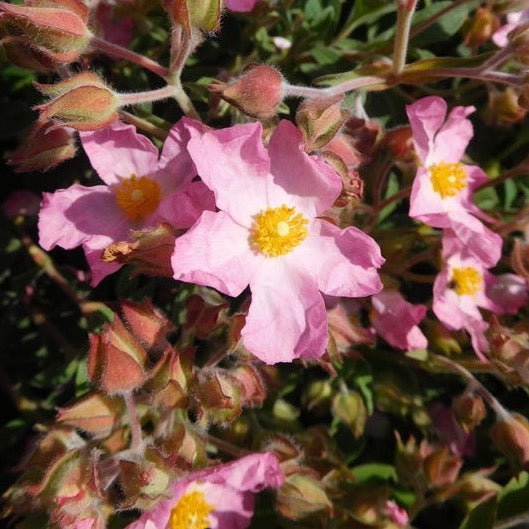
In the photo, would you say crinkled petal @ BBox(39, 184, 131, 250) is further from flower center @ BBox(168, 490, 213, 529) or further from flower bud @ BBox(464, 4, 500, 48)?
flower bud @ BBox(464, 4, 500, 48)

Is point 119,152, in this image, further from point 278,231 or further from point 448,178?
point 448,178

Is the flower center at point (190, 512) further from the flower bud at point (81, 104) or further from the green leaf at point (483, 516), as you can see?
the flower bud at point (81, 104)

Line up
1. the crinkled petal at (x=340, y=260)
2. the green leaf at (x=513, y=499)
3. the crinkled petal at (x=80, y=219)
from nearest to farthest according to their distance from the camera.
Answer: the crinkled petal at (x=340, y=260)
the crinkled petal at (x=80, y=219)
the green leaf at (x=513, y=499)

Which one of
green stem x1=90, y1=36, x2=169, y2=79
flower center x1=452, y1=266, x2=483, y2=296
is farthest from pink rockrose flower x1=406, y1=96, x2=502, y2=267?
green stem x1=90, y1=36, x2=169, y2=79

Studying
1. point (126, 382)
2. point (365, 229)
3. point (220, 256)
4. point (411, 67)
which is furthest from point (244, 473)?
point (411, 67)

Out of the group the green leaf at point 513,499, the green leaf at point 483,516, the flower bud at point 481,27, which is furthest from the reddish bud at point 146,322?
the flower bud at point 481,27

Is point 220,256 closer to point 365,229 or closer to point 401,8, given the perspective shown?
point 365,229

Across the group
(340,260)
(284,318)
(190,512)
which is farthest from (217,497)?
(340,260)
